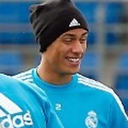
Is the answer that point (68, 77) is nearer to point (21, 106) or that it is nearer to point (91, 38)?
point (21, 106)

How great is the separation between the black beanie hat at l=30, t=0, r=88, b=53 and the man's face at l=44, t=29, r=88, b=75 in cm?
8

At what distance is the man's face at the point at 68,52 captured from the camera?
Result: 369 cm

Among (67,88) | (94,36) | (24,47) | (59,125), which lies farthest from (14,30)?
(59,125)

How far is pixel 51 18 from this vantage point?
391 cm

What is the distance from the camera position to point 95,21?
991cm

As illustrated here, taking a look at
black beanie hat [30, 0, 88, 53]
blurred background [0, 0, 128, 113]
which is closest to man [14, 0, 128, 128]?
black beanie hat [30, 0, 88, 53]

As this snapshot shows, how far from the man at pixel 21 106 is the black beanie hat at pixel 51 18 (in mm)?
1284

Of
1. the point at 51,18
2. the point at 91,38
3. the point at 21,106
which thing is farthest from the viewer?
the point at 91,38

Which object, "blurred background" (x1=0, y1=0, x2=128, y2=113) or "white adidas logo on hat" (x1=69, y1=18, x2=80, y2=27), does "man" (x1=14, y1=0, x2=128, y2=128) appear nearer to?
"white adidas logo on hat" (x1=69, y1=18, x2=80, y2=27)

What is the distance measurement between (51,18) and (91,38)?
6010mm

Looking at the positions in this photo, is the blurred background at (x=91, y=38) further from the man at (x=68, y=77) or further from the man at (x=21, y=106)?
the man at (x=21, y=106)

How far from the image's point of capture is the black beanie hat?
388 centimetres

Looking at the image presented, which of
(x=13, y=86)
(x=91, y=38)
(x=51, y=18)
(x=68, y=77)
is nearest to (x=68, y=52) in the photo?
(x=68, y=77)

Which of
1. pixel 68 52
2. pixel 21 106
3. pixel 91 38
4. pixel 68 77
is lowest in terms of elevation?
pixel 91 38
